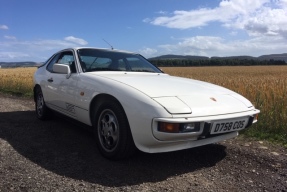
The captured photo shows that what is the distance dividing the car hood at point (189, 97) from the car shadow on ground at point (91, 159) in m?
0.71

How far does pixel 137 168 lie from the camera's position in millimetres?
3195

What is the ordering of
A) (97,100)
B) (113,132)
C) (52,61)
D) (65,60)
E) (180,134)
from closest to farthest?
(180,134), (113,132), (97,100), (65,60), (52,61)

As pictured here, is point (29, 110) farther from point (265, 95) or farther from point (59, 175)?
point (265, 95)

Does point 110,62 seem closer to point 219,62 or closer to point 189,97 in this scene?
point 189,97

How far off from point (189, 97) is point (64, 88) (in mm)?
2087

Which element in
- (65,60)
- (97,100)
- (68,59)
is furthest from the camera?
(65,60)

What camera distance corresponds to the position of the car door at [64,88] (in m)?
4.16

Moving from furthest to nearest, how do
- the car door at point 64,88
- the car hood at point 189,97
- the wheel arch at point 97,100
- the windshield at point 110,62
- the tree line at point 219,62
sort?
the tree line at point 219,62 < the windshield at point 110,62 < the car door at point 64,88 < the wheel arch at point 97,100 < the car hood at point 189,97

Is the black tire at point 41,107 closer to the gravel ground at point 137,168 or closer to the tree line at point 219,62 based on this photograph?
the gravel ground at point 137,168

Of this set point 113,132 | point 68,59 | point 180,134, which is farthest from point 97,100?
point 68,59

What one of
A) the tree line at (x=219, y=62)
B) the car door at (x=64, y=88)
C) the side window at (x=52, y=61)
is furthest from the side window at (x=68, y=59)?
the tree line at (x=219, y=62)

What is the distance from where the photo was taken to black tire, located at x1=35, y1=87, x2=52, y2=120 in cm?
542

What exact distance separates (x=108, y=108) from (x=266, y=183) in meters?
1.85

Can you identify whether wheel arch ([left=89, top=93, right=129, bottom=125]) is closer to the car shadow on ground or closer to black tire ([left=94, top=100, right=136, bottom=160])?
black tire ([left=94, top=100, right=136, bottom=160])
